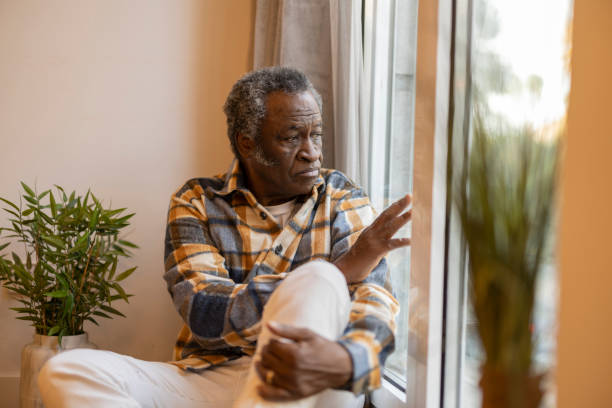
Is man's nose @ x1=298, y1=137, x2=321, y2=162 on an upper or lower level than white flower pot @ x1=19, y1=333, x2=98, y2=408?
Result: upper

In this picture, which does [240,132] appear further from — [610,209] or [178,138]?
[610,209]

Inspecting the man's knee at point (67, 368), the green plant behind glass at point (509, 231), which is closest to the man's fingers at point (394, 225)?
the green plant behind glass at point (509, 231)

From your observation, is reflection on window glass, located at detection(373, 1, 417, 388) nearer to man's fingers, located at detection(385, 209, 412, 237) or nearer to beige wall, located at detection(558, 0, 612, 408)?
man's fingers, located at detection(385, 209, 412, 237)

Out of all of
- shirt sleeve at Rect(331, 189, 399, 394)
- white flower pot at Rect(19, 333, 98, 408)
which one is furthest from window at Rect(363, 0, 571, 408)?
white flower pot at Rect(19, 333, 98, 408)

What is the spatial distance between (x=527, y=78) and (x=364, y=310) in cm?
57

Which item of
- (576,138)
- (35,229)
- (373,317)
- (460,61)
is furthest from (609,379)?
(35,229)

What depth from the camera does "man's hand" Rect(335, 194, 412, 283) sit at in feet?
4.84

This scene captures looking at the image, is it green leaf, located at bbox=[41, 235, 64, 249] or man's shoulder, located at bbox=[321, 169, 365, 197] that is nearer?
man's shoulder, located at bbox=[321, 169, 365, 197]

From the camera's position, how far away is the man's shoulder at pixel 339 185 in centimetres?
178

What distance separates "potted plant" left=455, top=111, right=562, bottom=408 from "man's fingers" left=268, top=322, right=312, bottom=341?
0.36 metres

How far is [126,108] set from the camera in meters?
2.57

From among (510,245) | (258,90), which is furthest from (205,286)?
(510,245)

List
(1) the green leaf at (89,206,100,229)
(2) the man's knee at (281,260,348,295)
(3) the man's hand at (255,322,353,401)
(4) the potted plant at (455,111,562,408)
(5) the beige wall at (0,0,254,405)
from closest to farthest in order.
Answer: (4) the potted plant at (455,111,562,408) → (3) the man's hand at (255,322,353,401) → (2) the man's knee at (281,260,348,295) → (1) the green leaf at (89,206,100,229) → (5) the beige wall at (0,0,254,405)

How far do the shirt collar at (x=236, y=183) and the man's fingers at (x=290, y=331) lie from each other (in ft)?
2.22
